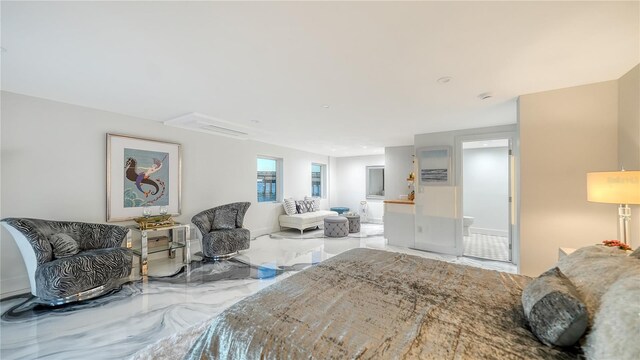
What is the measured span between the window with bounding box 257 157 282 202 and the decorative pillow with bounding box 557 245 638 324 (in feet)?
19.2

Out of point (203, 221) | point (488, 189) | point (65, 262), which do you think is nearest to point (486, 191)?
point (488, 189)

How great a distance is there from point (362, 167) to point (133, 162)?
21.1 ft

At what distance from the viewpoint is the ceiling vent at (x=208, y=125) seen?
12.6ft

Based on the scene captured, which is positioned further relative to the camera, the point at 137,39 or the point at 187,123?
the point at 187,123

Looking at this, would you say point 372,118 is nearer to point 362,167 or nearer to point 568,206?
point 568,206

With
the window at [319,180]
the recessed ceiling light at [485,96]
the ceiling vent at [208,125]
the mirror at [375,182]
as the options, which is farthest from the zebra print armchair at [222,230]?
the mirror at [375,182]

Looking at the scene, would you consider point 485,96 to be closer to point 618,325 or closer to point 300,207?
point 618,325

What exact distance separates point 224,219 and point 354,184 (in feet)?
16.6

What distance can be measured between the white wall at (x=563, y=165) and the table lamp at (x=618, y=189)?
53 cm

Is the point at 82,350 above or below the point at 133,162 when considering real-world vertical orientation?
below

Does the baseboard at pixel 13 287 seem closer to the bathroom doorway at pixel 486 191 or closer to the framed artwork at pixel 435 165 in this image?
the framed artwork at pixel 435 165

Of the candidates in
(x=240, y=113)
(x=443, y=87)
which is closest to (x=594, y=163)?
(x=443, y=87)

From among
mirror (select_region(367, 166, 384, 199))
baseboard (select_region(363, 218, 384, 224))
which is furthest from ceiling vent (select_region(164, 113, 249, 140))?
baseboard (select_region(363, 218, 384, 224))

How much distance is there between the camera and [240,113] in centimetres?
366
